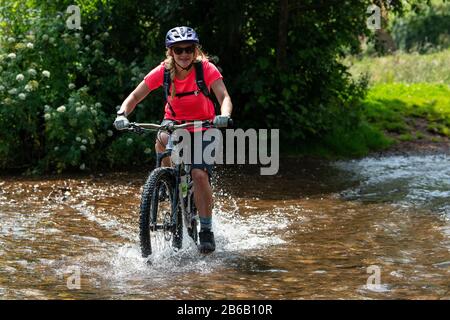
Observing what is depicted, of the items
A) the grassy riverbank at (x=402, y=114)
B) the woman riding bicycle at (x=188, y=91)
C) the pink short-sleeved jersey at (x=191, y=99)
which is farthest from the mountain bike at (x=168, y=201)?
the grassy riverbank at (x=402, y=114)

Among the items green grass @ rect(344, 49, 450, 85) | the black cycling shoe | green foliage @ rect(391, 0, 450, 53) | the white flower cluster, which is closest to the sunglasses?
the black cycling shoe

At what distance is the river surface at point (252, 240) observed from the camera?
5.26 metres

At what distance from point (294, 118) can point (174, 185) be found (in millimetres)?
5553

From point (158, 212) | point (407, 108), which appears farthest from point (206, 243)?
point (407, 108)

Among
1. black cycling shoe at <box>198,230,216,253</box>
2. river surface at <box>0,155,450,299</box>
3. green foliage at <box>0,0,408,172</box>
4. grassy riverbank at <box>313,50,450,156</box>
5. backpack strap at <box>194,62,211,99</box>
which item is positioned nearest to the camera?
river surface at <box>0,155,450,299</box>

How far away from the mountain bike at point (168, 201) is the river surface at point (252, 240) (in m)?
0.16

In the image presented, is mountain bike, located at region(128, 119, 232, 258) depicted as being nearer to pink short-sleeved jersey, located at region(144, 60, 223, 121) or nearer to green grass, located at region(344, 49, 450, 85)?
pink short-sleeved jersey, located at region(144, 60, 223, 121)

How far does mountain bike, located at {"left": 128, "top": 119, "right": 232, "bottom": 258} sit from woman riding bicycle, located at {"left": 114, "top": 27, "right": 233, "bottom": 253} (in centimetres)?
11

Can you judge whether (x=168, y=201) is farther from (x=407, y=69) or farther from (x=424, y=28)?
(x=424, y=28)

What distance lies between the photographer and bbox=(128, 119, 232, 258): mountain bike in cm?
552

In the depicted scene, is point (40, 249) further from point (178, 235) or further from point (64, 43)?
point (64, 43)

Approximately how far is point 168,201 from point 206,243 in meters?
0.53

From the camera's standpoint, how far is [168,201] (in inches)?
233

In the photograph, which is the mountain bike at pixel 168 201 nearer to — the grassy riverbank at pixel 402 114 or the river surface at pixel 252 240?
the river surface at pixel 252 240
